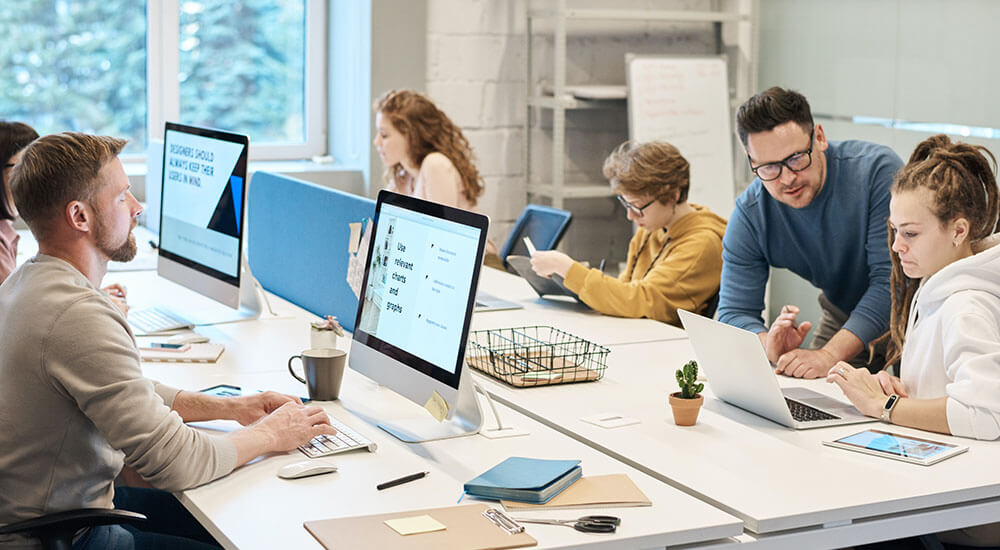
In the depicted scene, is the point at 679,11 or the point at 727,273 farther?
the point at 679,11

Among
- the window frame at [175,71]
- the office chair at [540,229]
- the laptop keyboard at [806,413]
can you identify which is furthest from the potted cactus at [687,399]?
the window frame at [175,71]

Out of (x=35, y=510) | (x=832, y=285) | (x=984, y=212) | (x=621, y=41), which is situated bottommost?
(x=35, y=510)

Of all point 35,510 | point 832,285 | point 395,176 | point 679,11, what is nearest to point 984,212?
point 832,285

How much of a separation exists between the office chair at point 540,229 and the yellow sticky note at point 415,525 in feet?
7.00

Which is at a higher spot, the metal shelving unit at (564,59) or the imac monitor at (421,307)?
the metal shelving unit at (564,59)

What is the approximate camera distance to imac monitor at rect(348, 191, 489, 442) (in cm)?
180

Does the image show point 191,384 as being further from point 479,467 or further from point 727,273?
point 727,273

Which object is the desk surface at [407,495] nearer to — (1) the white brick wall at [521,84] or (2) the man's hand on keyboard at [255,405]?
(2) the man's hand on keyboard at [255,405]

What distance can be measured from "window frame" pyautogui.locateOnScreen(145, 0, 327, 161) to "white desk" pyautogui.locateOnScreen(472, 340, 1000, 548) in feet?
9.64

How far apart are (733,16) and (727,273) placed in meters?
2.46

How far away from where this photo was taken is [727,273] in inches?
108

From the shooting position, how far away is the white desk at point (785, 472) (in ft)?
5.30

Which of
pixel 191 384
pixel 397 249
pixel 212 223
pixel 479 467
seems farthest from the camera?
pixel 212 223

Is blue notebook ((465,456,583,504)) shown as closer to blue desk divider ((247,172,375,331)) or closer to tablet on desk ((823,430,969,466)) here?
tablet on desk ((823,430,969,466))
